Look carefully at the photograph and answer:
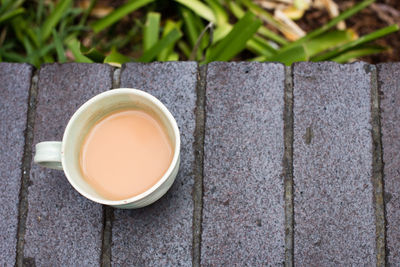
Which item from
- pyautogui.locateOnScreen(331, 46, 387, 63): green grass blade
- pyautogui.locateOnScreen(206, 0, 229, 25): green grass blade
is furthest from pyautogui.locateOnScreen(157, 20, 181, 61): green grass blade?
pyautogui.locateOnScreen(331, 46, 387, 63): green grass blade

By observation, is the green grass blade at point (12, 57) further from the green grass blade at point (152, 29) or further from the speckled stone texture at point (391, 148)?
the speckled stone texture at point (391, 148)

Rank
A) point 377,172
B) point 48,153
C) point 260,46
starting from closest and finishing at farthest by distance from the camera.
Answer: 1. point 48,153
2. point 377,172
3. point 260,46

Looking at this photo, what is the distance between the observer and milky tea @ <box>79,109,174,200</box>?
84 cm

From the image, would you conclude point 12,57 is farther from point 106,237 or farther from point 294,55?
point 294,55

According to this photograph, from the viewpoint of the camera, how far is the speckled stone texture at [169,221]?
0.90 metres

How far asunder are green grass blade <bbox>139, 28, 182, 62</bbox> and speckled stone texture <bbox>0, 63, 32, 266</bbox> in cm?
35

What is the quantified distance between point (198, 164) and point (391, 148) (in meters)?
0.43

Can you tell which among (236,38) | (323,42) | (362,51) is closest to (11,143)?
(236,38)

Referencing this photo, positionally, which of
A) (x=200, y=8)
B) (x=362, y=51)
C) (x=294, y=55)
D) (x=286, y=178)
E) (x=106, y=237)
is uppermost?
(x=200, y=8)

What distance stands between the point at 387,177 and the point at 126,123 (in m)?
0.58

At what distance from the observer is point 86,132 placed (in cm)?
87

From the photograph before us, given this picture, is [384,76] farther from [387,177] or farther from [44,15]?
[44,15]

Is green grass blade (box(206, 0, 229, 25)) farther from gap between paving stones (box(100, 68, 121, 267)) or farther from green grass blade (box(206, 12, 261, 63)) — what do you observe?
A: gap between paving stones (box(100, 68, 121, 267))

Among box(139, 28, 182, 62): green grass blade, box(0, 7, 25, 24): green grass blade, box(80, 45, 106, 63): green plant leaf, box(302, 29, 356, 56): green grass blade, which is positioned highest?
box(0, 7, 25, 24): green grass blade
